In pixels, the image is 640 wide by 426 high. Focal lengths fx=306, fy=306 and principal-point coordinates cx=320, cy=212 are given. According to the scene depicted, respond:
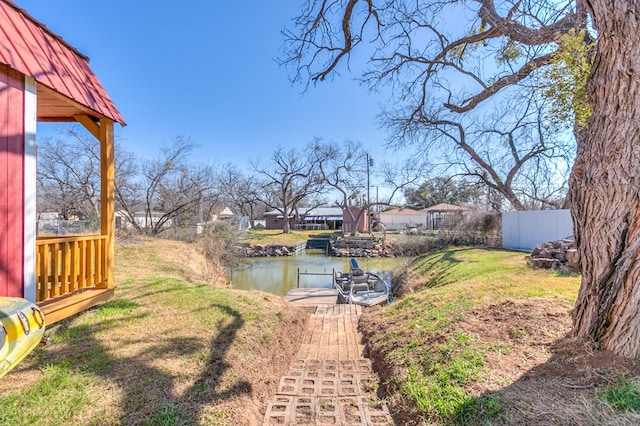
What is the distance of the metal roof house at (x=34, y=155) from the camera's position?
119 inches

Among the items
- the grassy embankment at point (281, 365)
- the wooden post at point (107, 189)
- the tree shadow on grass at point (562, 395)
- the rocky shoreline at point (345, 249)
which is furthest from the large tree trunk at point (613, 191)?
the rocky shoreline at point (345, 249)

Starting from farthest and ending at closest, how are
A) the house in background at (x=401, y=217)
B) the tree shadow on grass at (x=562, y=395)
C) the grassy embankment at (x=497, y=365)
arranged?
1. the house in background at (x=401, y=217)
2. the grassy embankment at (x=497, y=365)
3. the tree shadow on grass at (x=562, y=395)

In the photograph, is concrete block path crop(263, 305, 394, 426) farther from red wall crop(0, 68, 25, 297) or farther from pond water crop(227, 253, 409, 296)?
pond water crop(227, 253, 409, 296)

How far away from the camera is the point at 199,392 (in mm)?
2652

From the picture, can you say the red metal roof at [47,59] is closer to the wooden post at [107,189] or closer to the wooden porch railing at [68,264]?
the wooden post at [107,189]

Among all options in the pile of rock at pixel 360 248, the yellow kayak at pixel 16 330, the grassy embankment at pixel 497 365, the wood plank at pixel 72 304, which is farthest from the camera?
the pile of rock at pixel 360 248

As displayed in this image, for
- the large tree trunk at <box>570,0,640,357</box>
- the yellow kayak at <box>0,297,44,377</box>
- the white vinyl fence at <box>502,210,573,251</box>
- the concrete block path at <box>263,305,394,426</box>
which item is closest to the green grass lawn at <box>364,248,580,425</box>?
the concrete block path at <box>263,305,394,426</box>

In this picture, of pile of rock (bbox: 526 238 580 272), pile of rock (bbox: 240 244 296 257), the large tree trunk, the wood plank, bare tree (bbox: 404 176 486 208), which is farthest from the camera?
pile of rock (bbox: 240 244 296 257)

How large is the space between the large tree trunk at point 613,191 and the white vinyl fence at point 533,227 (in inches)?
360

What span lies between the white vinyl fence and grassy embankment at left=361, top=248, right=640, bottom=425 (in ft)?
23.2

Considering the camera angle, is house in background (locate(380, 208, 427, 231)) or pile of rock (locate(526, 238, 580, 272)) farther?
house in background (locate(380, 208, 427, 231))

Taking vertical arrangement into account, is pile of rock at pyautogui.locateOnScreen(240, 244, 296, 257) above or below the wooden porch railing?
below

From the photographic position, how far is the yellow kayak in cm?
175

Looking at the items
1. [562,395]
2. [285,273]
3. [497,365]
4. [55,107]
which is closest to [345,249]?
[285,273]
